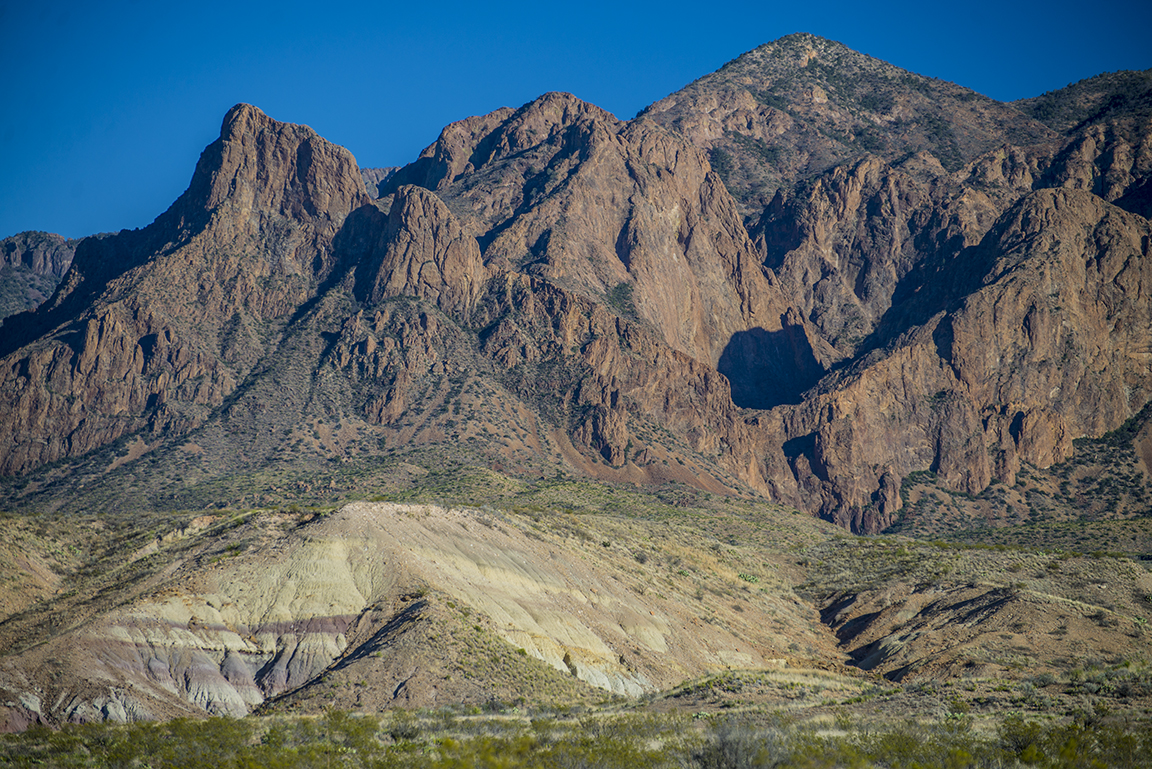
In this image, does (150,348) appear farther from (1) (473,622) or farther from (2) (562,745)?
(2) (562,745)

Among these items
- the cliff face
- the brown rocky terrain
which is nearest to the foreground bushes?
the brown rocky terrain

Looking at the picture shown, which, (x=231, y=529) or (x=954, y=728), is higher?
(x=231, y=529)

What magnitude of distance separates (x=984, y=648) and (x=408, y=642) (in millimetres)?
33057

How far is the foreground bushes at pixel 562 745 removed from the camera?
101 feet

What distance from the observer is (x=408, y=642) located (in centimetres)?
4578

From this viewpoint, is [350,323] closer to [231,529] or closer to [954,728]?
[231,529]

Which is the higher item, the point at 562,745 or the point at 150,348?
the point at 150,348

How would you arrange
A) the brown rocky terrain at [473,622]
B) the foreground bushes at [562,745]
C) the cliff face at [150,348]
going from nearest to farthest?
the foreground bushes at [562,745]
the brown rocky terrain at [473,622]
the cliff face at [150,348]

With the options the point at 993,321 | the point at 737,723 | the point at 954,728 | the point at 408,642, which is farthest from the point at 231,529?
the point at 993,321

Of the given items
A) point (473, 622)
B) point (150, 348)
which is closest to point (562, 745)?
point (473, 622)

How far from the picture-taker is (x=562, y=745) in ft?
108

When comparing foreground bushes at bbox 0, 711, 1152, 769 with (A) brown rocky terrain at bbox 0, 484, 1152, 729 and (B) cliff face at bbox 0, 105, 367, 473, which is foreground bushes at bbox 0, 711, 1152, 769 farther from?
(B) cliff face at bbox 0, 105, 367, 473

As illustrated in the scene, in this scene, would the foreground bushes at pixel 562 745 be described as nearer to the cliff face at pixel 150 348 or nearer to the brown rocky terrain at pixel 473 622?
the brown rocky terrain at pixel 473 622

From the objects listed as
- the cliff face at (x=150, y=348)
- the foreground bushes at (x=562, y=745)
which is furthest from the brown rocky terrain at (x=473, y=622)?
the cliff face at (x=150, y=348)
